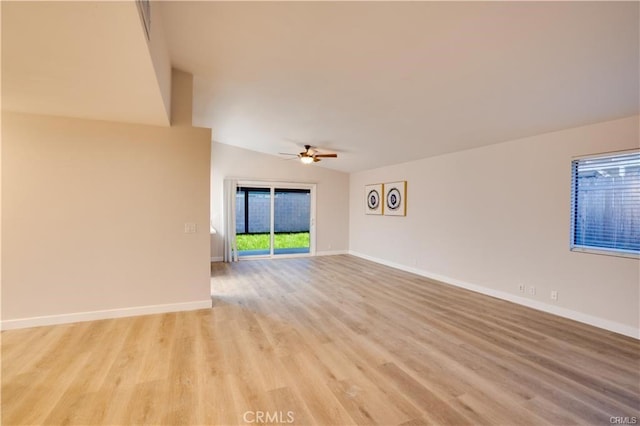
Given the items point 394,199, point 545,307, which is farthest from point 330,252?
point 545,307

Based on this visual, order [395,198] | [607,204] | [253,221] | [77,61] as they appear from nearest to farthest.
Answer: [77,61]
[607,204]
[395,198]
[253,221]

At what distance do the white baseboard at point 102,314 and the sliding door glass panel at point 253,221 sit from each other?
378 centimetres

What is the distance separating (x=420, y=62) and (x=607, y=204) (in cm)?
286

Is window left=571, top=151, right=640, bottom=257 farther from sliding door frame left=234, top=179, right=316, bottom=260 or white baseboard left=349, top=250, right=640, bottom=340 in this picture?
sliding door frame left=234, top=179, right=316, bottom=260

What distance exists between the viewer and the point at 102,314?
3379 millimetres

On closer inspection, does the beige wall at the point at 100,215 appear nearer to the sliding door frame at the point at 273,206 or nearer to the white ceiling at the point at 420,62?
the white ceiling at the point at 420,62

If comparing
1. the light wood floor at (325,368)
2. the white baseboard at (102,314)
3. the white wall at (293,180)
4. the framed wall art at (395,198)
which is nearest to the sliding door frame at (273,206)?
the white wall at (293,180)

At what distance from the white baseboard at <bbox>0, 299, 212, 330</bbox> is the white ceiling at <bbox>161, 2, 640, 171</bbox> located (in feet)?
9.76

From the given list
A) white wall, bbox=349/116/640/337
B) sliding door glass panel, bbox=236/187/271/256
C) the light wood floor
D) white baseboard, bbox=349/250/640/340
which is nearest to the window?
white wall, bbox=349/116/640/337

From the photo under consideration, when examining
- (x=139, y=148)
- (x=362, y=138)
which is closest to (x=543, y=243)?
(x=362, y=138)

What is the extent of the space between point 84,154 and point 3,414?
260 cm

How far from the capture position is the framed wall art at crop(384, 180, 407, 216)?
20.6ft

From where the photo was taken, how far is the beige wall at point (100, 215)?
3140 millimetres

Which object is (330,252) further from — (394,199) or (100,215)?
(100,215)
